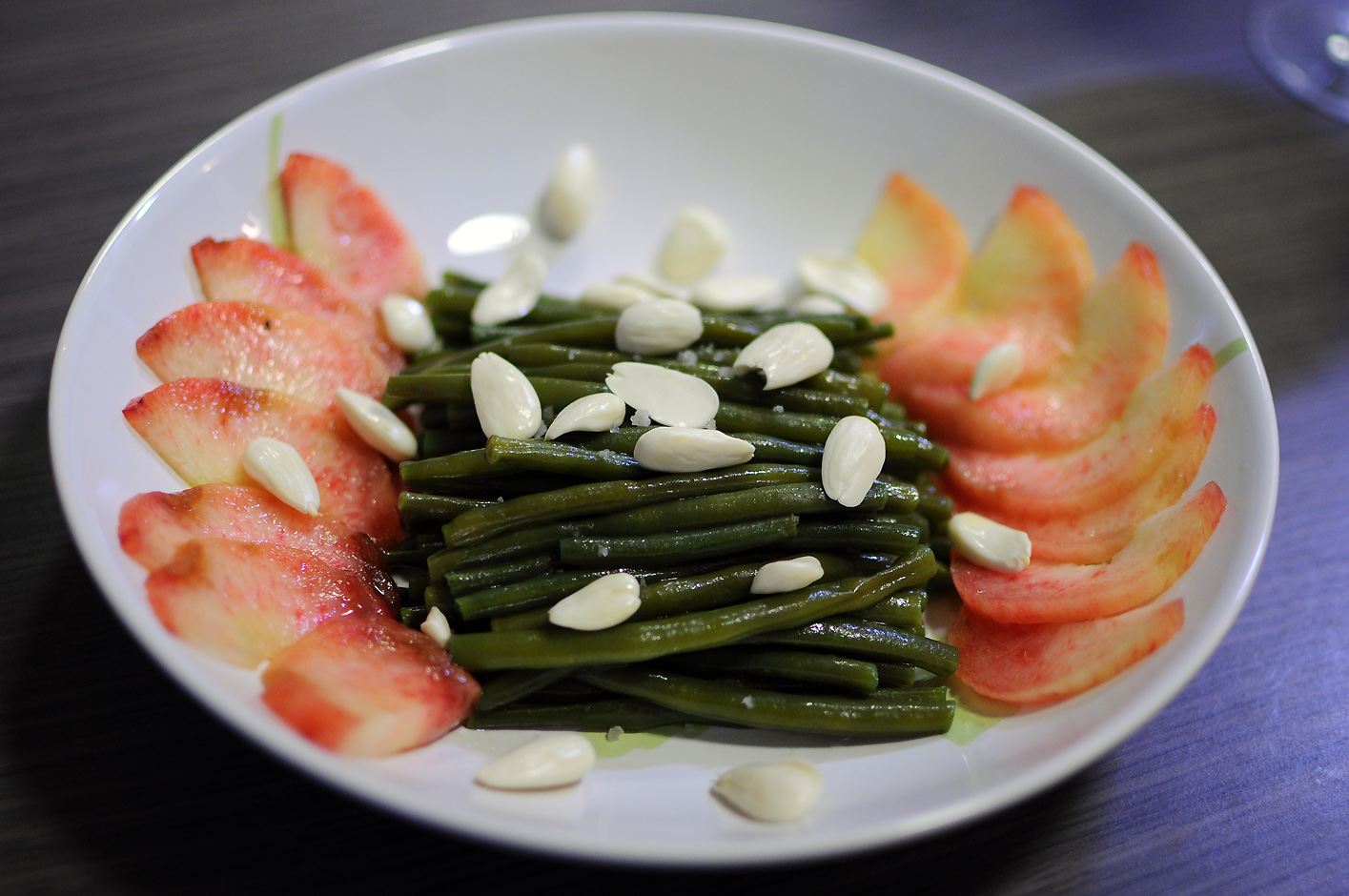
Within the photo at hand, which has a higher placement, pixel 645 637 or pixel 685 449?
pixel 685 449

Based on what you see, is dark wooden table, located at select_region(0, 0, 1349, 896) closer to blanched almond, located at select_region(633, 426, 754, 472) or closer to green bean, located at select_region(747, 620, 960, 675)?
green bean, located at select_region(747, 620, 960, 675)

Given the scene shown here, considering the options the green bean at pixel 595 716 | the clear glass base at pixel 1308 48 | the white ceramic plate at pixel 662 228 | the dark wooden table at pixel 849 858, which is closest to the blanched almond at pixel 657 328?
the white ceramic plate at pixel 662 228

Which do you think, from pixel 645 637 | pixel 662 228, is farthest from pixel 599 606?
pixel 662 228

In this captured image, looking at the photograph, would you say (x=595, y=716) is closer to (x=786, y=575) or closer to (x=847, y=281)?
(x=786, y=575)

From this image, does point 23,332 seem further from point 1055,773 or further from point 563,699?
point 1055,773

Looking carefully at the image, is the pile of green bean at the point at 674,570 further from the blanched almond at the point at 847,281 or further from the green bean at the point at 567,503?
the blanched almond at the point at 847,281
